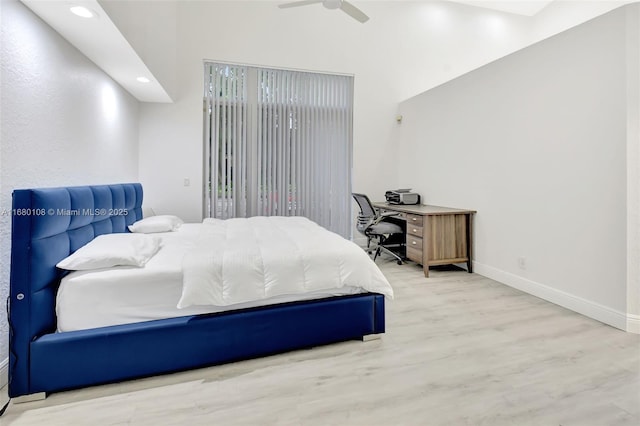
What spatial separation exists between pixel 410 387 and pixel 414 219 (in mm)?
2608

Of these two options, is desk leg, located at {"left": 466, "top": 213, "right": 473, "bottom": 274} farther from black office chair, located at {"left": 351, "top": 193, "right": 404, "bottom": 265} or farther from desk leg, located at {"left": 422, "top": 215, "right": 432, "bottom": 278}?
black office chair, located at {"left": 351, "top": 193, "right": 404, "bottom": 265}

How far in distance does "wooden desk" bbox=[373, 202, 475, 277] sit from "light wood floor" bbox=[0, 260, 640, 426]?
1.44 metres

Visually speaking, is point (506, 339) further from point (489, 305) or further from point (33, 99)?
point (33, 99)

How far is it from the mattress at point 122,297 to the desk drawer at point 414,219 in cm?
264

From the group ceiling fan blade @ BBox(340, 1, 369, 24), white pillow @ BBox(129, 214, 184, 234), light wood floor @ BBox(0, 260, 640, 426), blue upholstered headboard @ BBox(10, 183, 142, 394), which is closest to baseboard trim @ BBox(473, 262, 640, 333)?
light wood floor @ BBox(0, 260, 640, 426)

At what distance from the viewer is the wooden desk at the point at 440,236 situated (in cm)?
391

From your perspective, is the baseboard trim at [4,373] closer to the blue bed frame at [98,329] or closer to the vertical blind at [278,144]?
the blue bed frame at [98,329]

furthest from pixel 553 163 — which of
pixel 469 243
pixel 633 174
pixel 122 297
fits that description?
pixel 122 297

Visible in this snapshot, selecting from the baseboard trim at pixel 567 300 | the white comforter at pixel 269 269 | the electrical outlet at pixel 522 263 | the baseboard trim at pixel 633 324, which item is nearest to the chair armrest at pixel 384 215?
the baseboard trim at pixel 567 300

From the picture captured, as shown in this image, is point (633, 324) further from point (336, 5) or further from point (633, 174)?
point (336, 5)

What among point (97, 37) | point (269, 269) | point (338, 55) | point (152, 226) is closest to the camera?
point (269, 269)

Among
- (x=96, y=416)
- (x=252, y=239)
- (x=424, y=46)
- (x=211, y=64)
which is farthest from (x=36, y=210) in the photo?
(x=424, y=46)

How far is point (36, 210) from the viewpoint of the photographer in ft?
5.31

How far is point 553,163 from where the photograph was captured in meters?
3.05
